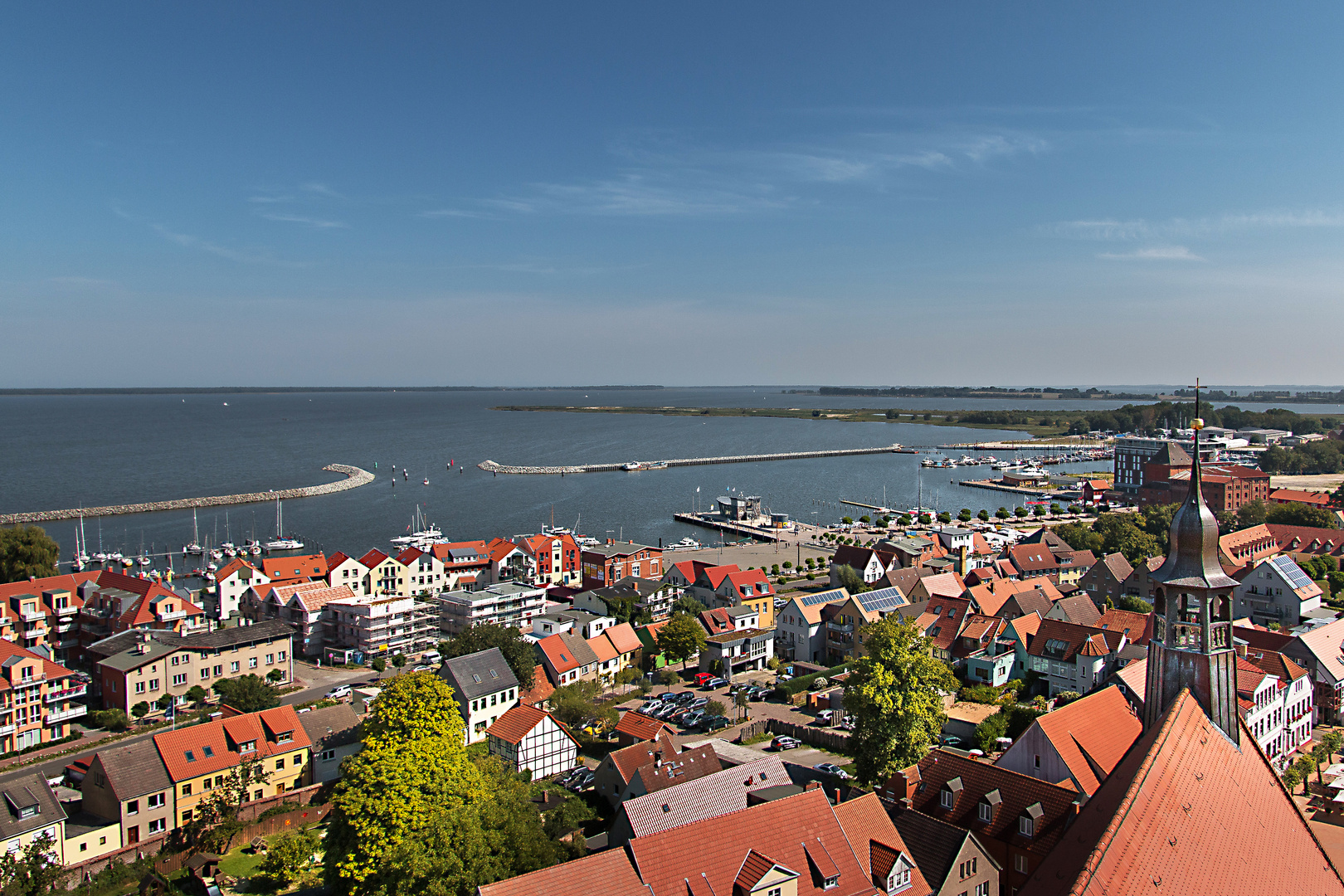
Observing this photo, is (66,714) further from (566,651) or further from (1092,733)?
(1092,733)

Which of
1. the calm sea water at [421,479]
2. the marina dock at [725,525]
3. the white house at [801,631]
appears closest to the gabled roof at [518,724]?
the white house at [801,631]

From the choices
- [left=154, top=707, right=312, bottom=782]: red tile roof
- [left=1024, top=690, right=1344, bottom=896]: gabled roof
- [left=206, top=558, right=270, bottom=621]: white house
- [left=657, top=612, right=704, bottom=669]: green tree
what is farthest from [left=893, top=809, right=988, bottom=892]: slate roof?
[left=206, top=558, right=270, bottom=621]: white house

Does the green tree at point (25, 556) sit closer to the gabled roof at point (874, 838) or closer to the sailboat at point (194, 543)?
the sailboat at point (194, 543)

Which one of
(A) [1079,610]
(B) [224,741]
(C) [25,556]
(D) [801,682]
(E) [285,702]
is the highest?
(C) [25,556]

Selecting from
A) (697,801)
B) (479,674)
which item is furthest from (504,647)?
(697,801)

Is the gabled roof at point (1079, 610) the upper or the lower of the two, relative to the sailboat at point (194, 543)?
upper

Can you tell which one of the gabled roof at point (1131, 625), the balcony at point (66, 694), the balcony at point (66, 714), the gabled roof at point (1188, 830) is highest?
the gabled roof at point (1188, 830)
